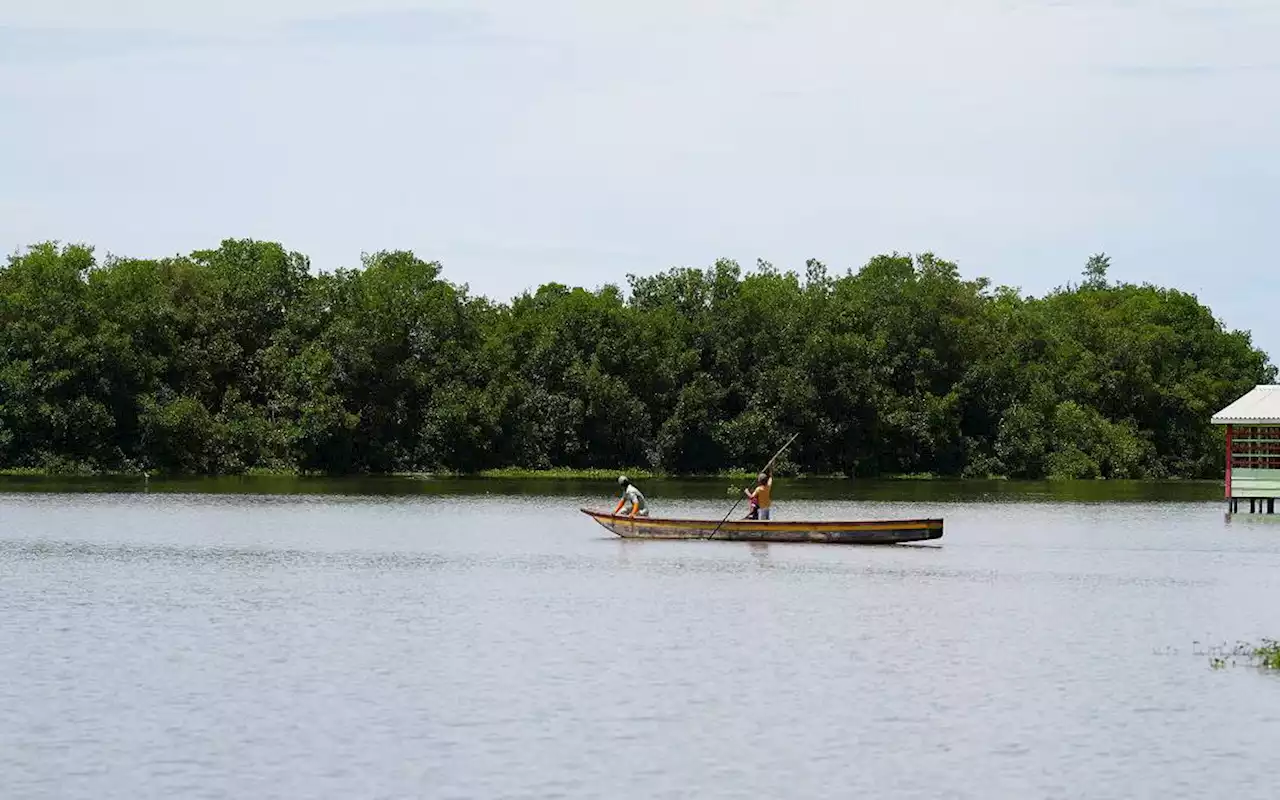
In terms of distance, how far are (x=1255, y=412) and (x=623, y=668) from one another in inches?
1891

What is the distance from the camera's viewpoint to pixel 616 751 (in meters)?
26.2

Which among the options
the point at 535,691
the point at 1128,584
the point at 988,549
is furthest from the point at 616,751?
the point at 988,549

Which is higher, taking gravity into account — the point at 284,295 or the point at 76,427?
the point at 284,295

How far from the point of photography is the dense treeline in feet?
383

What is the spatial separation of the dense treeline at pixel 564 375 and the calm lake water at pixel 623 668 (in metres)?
52.4

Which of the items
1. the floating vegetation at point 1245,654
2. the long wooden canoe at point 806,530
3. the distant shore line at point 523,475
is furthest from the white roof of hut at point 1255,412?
the distant shore line at point 523,475

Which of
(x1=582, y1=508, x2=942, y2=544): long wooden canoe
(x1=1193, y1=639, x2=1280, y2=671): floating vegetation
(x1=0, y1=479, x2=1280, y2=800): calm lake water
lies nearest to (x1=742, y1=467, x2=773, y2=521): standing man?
(x1=582, y1=508, x2=942, y2=544): long wooden canoe

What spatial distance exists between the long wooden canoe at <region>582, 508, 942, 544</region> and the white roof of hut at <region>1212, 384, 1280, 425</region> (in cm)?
1797

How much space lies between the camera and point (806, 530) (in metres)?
60.8

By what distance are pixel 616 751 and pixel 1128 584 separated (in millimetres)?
27653

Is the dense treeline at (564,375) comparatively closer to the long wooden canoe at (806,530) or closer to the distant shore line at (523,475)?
the distant shore line at (523,475)

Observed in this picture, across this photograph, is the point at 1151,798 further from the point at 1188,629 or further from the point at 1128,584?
the point at 1128,584

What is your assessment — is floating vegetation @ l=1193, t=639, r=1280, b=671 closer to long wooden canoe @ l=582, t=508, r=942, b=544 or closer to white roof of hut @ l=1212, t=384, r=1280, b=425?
long wooden canoe @ l=582, t=508, r=942, b=544

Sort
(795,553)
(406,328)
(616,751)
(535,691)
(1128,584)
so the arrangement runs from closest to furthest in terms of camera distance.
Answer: (616,751), (535,691), (1128,584), (795,553), (406,328)
